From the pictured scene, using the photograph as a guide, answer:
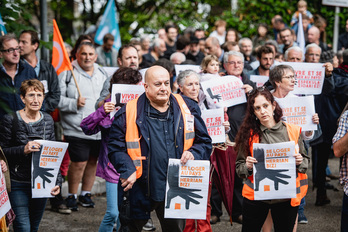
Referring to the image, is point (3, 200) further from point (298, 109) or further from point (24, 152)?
point (298, 109)

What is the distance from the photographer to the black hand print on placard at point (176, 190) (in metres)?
4.36

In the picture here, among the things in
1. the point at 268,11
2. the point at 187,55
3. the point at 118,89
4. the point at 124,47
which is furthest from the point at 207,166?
the point at 268,11

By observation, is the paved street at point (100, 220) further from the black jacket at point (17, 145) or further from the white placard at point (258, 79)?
the white placard at point (258, 79)

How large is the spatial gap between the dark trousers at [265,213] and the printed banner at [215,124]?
1.43m

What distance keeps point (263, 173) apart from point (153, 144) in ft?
3.40

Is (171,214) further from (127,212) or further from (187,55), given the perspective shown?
(187,55)

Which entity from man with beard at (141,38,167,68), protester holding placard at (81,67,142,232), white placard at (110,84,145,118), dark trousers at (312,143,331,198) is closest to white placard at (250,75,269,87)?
dark trousers at (312,143,331,198)

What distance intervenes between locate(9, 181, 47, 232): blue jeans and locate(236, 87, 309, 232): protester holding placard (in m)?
2.19

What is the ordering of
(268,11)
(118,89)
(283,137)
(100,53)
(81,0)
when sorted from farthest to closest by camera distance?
(81,0)
(268,11)
(100,53)
(118,89)
(283,137)

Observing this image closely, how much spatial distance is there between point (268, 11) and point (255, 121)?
38.6 feet

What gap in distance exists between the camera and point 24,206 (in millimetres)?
5266

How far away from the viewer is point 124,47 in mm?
7355

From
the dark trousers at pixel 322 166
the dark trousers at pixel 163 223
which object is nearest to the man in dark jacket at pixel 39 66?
the dark trousers at pixel 163 223

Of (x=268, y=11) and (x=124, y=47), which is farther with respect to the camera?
(x=268, y=11)
